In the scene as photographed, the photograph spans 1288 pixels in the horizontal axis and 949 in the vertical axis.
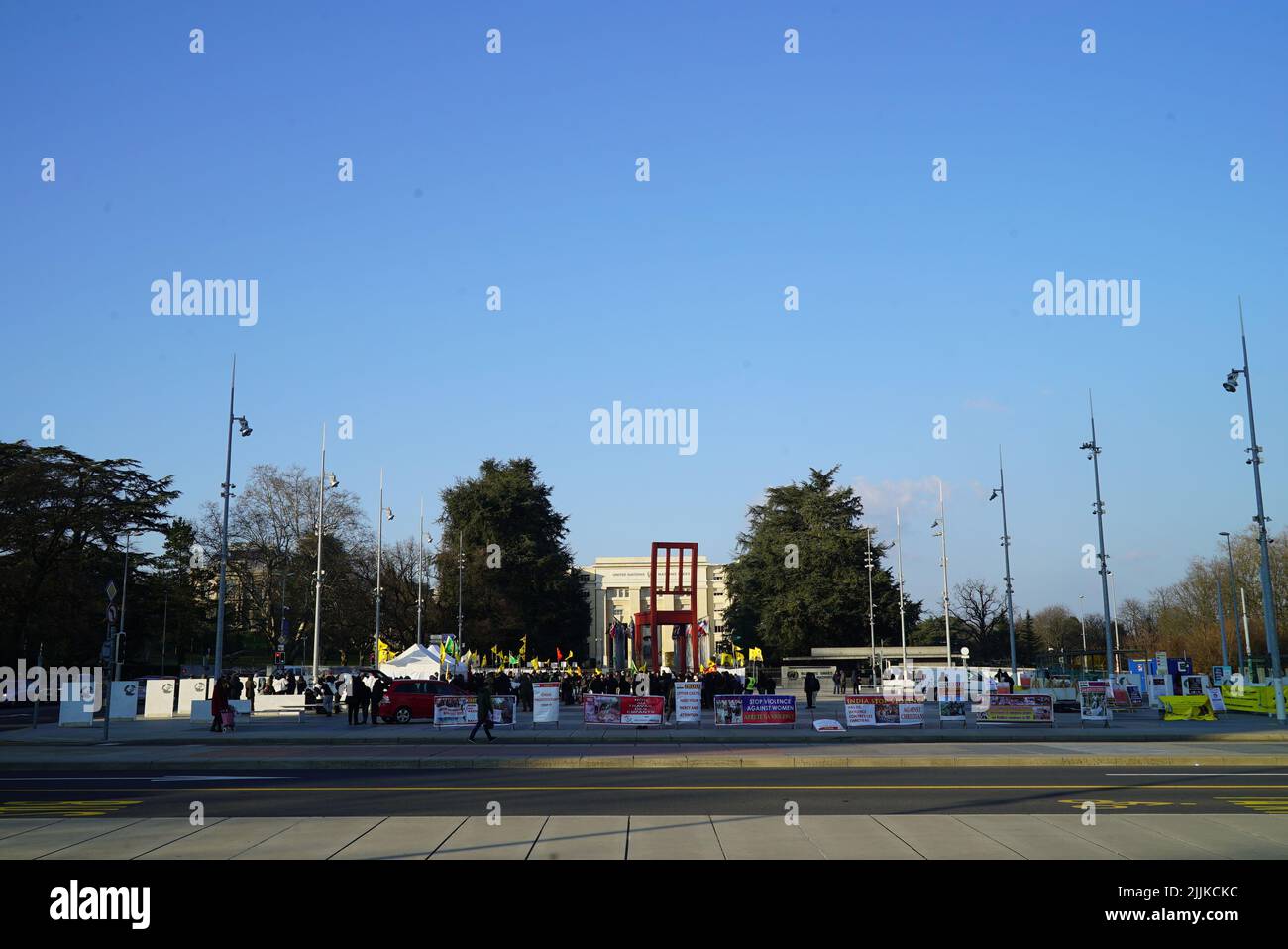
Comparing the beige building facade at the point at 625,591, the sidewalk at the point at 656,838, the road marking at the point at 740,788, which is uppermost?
the beige building facade at the point at 625,591

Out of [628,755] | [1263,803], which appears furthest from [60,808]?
[1263,803]

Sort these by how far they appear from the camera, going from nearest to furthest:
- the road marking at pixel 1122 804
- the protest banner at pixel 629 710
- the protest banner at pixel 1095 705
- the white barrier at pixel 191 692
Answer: the road marking at pixel 1122 804 → the protest banner at pixel 629 710 → the protest banner at pixel 1095 705 → the white barrier at pixel 191 692

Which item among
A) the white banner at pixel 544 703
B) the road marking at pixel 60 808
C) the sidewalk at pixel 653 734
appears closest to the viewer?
the road marking at pixel 60 808

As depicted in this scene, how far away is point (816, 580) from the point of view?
280 ft

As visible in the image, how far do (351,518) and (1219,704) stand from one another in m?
59.9

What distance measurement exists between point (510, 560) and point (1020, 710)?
65.1 m

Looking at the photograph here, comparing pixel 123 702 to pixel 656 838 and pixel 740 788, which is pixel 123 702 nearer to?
pixel 740 788

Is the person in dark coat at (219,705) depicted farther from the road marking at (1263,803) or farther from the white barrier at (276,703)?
the road marking at (1263,803)

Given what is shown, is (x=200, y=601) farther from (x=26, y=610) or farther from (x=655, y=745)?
(x=655, y=745)

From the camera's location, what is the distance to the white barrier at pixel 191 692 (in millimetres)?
38281

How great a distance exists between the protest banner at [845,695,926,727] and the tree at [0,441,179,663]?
48273 millimetres

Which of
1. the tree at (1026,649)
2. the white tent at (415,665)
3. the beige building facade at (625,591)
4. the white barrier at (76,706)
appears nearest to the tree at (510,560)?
the beige building facade at (625,591)

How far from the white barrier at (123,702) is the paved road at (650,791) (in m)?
15.7

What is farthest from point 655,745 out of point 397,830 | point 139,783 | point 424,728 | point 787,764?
point 397,830
